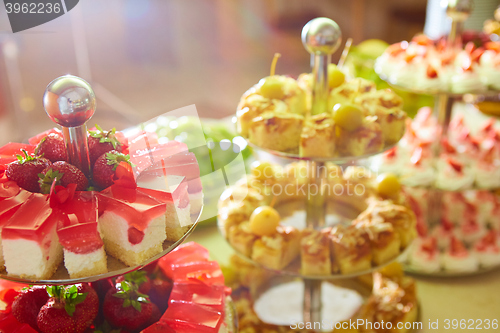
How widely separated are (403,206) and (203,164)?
100 centimetres

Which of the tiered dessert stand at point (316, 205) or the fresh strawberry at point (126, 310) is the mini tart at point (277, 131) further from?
the fresh strawberry at point (126, 310)

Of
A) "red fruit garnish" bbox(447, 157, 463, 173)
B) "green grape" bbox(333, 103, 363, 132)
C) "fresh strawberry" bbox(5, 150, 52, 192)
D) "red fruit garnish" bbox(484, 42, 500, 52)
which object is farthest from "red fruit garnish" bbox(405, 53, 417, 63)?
"fresh strawberry" bbox(5, 150, 52, 192)

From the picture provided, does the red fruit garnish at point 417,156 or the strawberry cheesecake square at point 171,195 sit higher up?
the strawberry cheesecake square at point 171,195

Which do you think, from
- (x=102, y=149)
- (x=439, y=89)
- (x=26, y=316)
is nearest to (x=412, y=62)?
(x=439, y=89)

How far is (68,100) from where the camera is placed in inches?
32.6

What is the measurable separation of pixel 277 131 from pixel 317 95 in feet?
0.66

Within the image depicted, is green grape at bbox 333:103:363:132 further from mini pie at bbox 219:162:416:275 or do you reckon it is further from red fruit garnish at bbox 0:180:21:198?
red fruit garnish at bbox 0:180:21:198

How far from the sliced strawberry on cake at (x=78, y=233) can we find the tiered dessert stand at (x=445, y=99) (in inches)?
59.2

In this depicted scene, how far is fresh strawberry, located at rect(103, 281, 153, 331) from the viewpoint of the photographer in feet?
3.20

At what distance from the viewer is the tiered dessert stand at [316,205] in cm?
140

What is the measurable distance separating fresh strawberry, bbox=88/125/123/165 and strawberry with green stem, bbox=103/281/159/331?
29 centimetres

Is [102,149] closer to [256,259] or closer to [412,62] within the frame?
[256,259]

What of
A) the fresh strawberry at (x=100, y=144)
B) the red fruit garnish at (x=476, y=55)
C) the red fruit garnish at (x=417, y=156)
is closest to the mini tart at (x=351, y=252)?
the red fruit garnish at (x=417, y=156)

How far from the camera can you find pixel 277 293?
76.3 inches
